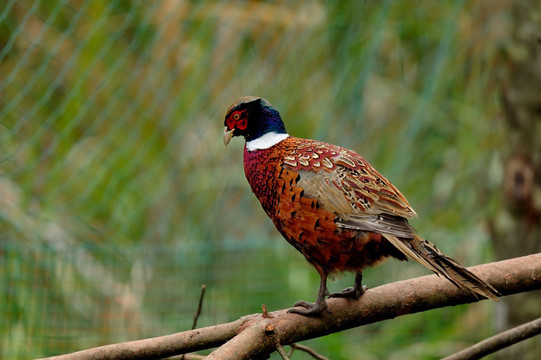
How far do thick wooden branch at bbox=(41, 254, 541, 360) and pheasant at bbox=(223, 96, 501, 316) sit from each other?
0.06 meters

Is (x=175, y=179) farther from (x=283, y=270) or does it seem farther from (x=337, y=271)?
(x=337, y=271)

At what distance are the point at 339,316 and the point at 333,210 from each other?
1.37 feet

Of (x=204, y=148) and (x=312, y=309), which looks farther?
(x=204, y=148)

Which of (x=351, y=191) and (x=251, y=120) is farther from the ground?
(x=251, y=120)

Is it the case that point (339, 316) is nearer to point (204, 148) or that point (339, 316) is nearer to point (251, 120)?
point (251, 120)

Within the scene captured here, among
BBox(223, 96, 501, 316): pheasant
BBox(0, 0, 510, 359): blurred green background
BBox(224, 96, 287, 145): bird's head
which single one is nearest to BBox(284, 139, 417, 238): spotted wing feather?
BBox(223, 96, 501, 316): pheasant

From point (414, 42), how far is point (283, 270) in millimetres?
2205

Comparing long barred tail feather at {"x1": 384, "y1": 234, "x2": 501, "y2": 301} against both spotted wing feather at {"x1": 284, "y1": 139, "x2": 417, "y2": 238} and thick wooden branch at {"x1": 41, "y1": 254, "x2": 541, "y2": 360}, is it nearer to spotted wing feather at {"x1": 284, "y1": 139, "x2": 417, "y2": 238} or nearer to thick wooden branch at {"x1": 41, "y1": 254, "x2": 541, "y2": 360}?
spotted wing feather at {"x1": 284, "y1": 139, "x2": 417, "y2": 238}

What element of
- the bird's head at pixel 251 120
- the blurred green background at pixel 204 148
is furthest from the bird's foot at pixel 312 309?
the blurred green background at pixel 204 148

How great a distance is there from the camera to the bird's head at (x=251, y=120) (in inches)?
137

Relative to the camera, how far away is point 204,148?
23.9ft

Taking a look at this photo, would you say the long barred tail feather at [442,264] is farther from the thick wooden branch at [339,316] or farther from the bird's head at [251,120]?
the bird's head at [251,120]

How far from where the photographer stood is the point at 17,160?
5.95 m

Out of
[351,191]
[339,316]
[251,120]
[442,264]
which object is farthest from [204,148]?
[442,264]
